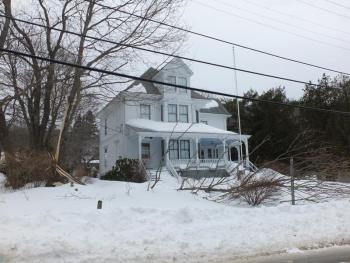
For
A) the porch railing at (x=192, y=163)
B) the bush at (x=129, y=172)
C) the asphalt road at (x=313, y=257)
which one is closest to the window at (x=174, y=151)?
the porch railing at (x=192, y=163)

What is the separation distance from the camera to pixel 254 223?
1348 centimetres

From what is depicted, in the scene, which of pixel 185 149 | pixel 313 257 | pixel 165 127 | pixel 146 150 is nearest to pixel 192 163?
pixel 165 127

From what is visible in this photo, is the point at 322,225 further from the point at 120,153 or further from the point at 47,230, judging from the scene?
the point at 120,153

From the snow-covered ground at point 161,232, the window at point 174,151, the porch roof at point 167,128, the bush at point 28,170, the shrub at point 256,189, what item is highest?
the porch roof at point 167,128

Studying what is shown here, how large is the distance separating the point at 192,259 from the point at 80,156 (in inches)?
1724

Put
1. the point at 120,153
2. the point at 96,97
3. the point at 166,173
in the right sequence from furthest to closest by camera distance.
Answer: the point at 120,153
the point at 166,173
the point at 96,97

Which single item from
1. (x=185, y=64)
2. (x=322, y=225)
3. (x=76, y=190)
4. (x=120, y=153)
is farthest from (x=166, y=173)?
(x=322, y=225)

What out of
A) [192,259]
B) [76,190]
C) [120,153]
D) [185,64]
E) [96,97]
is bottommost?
[192,259]

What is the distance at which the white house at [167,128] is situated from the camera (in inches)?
1403

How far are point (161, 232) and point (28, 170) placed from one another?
11.3 m

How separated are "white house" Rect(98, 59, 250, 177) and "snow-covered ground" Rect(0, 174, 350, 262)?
62.3 ft

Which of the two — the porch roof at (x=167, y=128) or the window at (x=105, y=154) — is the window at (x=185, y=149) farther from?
the window at (x=105, y=154)

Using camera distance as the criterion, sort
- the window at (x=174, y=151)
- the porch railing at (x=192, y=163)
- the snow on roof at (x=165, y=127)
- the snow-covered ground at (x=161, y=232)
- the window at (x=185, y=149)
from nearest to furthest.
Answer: the snow-covered ground at (x=161, y=232) < the porch railing at (x=192, y=163) < the snow on roof at (x=165, y=127) < the window at (x=174, y=151) < the window at (x=185, y=149)

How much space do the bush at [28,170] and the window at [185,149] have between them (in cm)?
1688
